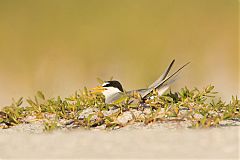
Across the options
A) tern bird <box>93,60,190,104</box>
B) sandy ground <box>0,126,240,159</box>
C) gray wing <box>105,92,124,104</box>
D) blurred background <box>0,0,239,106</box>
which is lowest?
sandy ground <box>0,126,240,159</box>

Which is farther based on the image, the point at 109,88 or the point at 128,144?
the point at 109,88

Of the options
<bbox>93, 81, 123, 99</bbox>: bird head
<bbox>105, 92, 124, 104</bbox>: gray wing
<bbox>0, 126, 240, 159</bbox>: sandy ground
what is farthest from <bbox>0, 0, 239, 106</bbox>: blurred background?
<bbox>0, 126, 240, 159</bbox>: sandy ground

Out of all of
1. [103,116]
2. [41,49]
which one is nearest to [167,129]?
[103,116]

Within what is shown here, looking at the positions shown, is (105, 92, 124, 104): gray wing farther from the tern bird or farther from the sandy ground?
the sandy ground

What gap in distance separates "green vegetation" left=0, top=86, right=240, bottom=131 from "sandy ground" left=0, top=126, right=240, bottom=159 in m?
0.13

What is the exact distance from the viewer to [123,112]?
4.64 m

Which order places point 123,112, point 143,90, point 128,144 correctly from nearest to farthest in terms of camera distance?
point 128,144 < point 123,112 < point 143,90

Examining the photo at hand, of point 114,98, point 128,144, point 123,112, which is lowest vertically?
point 128,144

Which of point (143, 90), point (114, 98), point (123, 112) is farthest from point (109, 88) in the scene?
point (123, 112)

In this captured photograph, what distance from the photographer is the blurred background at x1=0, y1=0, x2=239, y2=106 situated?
7.32m

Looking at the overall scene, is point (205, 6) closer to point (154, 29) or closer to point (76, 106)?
point (154, 29)

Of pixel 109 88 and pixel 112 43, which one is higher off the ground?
pixel 112 43

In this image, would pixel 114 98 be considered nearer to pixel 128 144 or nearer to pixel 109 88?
pixel 109 88

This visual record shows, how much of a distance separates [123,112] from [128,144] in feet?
3.17
